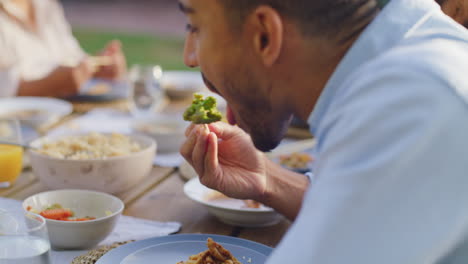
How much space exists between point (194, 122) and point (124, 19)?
11.2 metres

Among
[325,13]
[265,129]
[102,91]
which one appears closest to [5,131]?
[265,129]

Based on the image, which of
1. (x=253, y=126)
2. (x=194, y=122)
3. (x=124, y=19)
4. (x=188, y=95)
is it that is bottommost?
(x=124, y=19)

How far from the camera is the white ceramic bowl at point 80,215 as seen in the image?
131cm

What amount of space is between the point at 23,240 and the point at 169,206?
0.69 meters

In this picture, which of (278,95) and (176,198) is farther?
(176,198)

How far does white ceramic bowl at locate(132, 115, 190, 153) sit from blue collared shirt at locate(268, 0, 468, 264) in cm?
145

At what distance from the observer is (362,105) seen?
78cm

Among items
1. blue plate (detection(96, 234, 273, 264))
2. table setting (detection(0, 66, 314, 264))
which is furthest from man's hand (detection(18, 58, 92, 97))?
blue plate (detection(96, 234, 273, 264))

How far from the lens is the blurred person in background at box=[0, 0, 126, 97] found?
9.59 ft

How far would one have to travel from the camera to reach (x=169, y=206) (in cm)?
166

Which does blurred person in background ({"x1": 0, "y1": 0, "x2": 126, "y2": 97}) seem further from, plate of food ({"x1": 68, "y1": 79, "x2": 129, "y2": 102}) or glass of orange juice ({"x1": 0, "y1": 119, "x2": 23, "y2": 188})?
glass of orange juice ({"x1": 0, "y1": 119, "x2": 23, "y2": 188})

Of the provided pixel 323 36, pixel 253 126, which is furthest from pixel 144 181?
pixel 323 36

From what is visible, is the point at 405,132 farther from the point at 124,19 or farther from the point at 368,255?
the point at 124,19

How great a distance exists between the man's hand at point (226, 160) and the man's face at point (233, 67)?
0.27 m
